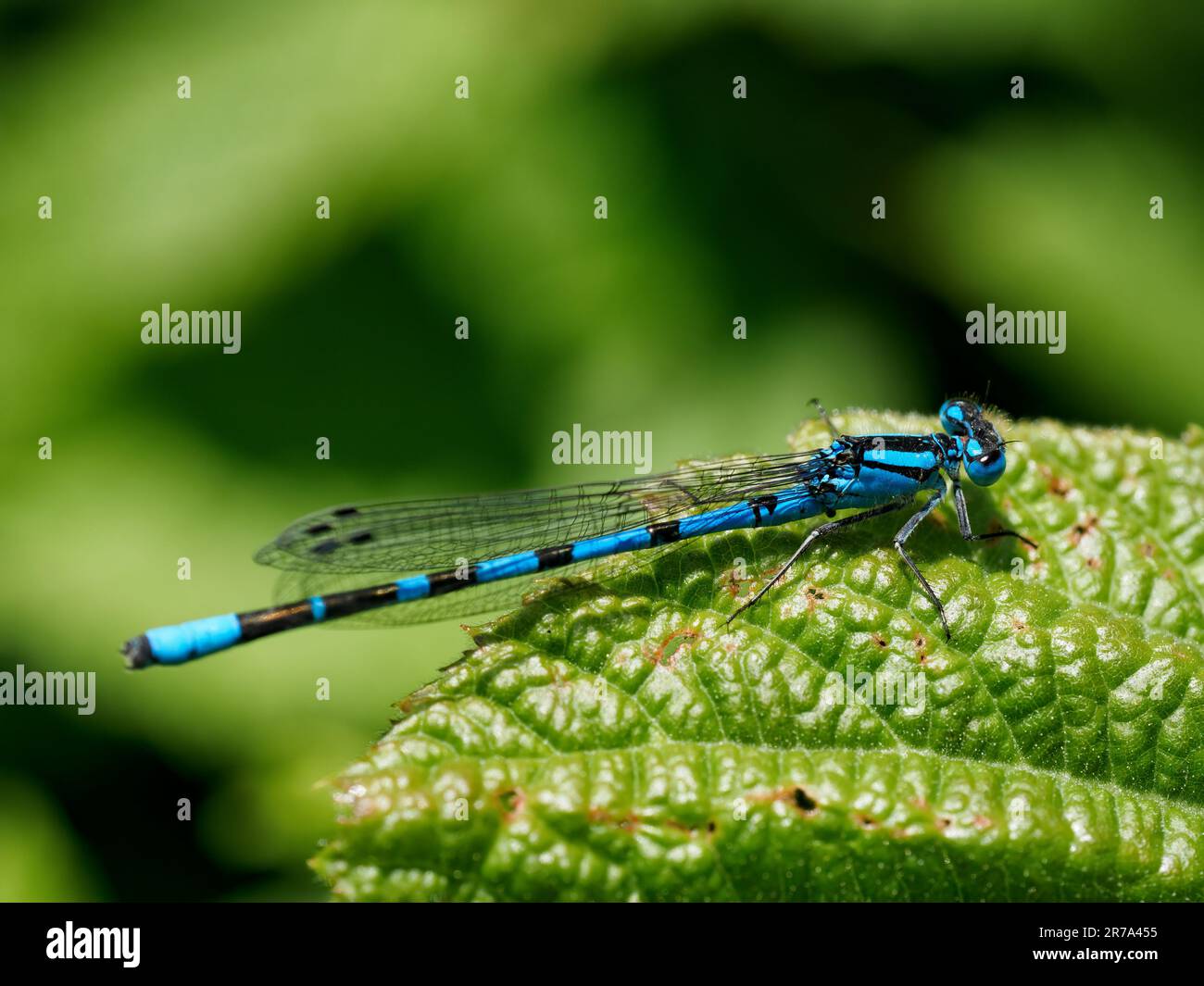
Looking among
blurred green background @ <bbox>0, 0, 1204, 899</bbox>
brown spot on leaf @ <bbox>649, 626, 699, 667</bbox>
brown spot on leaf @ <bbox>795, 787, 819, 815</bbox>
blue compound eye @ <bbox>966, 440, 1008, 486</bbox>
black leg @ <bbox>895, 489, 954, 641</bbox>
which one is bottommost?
brown spot on leaf @ <bbox>795, 787, 819, 815</bbox>

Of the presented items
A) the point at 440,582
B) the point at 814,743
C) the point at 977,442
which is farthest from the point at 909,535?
the point at 440,582

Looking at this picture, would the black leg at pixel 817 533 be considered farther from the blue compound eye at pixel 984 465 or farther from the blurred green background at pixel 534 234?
the blurred green background at pixel 534 234

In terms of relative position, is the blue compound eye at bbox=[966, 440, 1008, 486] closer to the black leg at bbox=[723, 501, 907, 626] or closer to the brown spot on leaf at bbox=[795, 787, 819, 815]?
the black leg at bbox=[723, 501, 907, 626]

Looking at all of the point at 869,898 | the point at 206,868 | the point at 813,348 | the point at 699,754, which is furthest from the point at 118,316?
the point at 869,898

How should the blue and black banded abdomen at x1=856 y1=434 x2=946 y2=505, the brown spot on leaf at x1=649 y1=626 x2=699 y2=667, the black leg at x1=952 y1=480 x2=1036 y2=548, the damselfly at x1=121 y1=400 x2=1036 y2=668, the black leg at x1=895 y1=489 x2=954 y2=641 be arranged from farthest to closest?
the blue and black banded abdomen at x1=856 y1=434 x2=946 y2=505, the damselfly at x1=121 y1=400 x2=1036 y2=668, the black leg at x1=952 y1=480 x2=1036 y2=548, the black leg at x1=895 y1=489 x2=954 y2=641, the brown spot on leaf at x1=649 y1=626 x2=699 y2=667

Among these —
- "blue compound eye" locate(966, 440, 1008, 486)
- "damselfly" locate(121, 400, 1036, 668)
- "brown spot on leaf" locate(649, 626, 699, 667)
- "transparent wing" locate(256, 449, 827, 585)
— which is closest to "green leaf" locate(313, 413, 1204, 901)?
"brown spot on leaf" locate(649, 626, 699, 667)

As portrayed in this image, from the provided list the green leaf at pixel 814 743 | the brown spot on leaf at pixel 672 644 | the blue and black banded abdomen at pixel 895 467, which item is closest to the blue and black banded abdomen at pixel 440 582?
the blue and black banded abdomen at pixel 895 467

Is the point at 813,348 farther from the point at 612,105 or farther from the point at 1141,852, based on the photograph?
the point at 1141,852
